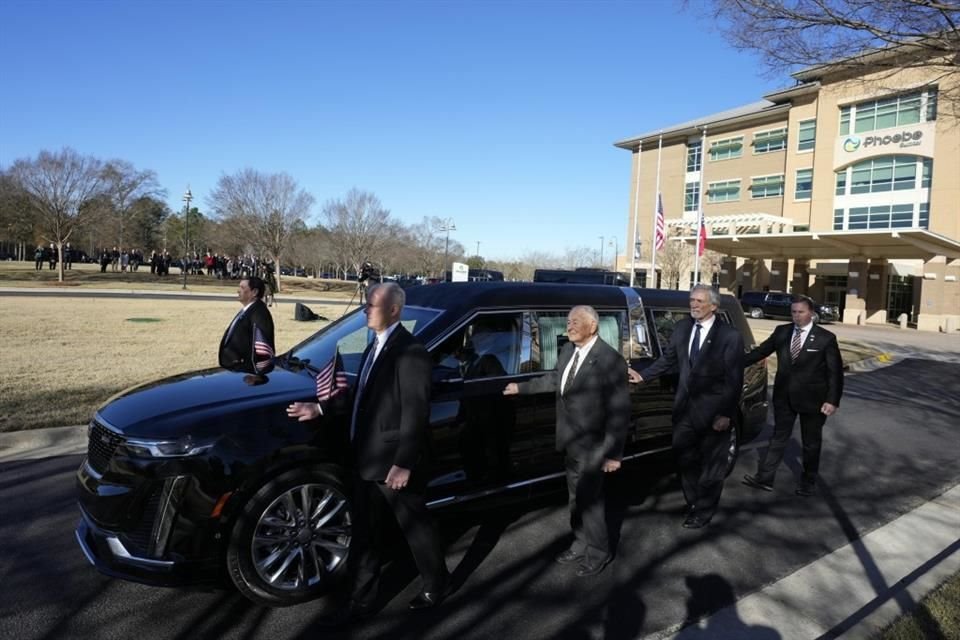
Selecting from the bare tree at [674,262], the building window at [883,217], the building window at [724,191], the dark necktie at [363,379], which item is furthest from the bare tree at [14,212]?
the building window at [883,217]

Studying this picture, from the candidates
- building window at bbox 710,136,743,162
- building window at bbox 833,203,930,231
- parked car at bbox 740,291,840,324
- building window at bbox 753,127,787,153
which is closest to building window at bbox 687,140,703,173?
building window at bbox 710,136,743,162

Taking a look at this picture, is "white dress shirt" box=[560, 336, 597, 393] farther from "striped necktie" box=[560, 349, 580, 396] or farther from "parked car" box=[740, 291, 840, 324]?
"parked car" box=[740, 291, 840, 324]

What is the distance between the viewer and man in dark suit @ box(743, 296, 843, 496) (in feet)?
18.0

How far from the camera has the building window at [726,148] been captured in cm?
5916

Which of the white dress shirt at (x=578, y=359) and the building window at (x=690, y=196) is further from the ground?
the building window at (x=690, y=196)

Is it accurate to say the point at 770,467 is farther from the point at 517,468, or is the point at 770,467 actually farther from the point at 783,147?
the point at 783,147

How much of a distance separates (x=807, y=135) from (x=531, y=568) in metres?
57.2

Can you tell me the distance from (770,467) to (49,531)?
5785 millimetres

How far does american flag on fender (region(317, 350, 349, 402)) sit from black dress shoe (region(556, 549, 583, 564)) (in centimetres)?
182

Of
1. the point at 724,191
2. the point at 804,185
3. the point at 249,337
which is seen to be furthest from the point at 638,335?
the point at 724,191

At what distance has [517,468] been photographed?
13.9ft

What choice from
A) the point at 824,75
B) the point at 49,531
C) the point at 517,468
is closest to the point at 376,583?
the point at 517,468

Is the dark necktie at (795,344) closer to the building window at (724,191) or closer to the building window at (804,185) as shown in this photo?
the building window at (804,185)

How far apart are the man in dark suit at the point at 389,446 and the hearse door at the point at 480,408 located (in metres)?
0.52
